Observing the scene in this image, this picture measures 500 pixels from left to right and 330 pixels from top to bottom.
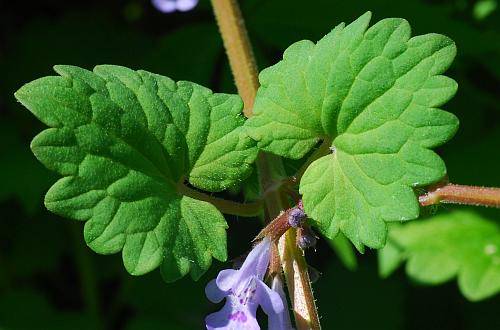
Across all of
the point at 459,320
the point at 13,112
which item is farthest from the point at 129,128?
the point at 459,320

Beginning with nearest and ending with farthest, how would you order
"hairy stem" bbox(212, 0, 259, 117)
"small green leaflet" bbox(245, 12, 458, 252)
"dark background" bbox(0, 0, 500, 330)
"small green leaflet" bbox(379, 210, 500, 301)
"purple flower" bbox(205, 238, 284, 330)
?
1. "purple flower" bbox(205, 238, 284, 330)
2. "small green leaflet" bbox(245, 12, 458, 252)
3. "hairy stem" bbox(212, 0, 259, 117)
4. "small green leaflet" bbox(379, 210, 500, 301)
5. "dark background" bbox(0, 0, 500, 330)

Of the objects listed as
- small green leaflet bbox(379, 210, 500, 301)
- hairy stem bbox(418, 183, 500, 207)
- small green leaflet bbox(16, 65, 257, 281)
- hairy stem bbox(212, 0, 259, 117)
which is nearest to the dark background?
small green leaflet bbox(379, 210, 500, 301)

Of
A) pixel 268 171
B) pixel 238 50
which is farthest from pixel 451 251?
pixel 268 171

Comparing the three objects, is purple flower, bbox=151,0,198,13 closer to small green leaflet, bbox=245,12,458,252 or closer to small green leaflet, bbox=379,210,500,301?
small green leaflet, bbox=379,210,500,301

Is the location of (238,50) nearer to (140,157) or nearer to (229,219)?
(140,157)

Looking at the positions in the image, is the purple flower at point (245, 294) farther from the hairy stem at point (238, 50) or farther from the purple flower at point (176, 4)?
the purple flower at point (176, 4)

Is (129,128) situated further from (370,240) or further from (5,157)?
(5,157)

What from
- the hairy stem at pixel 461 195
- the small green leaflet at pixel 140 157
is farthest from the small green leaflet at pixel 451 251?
the small green leaflet at pixel 140 157
